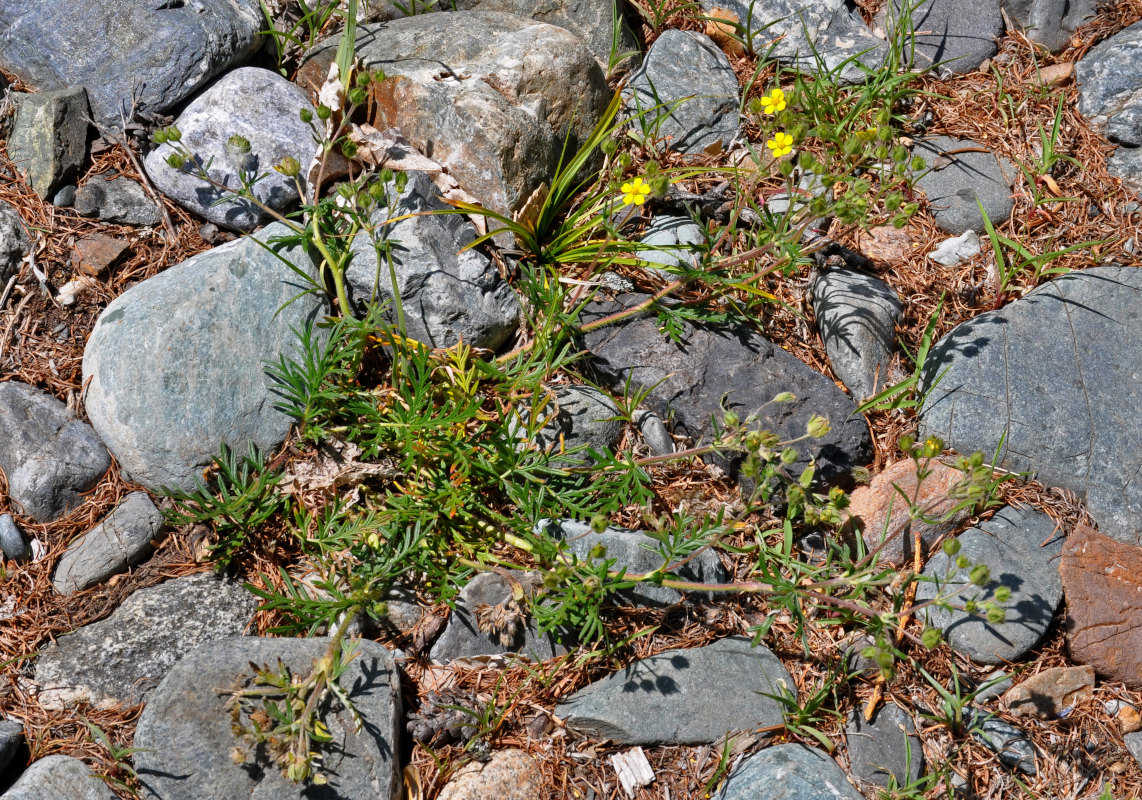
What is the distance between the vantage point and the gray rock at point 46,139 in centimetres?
354

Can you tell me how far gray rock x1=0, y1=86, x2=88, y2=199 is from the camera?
3545 mm

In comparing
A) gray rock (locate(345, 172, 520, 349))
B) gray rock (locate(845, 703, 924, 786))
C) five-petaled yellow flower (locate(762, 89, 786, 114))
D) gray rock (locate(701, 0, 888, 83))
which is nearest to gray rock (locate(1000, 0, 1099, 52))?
gray rock (locate(701, 0, 888, 83))

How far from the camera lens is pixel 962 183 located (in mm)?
3990

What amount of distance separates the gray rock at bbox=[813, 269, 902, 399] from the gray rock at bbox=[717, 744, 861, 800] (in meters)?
1.49

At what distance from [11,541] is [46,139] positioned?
1718 millimetres

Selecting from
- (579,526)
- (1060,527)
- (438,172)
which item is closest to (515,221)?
(438,172)

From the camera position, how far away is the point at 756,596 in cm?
324

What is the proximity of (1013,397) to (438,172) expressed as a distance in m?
2.65

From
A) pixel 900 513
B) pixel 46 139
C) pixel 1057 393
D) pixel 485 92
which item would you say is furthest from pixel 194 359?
pixel 1057 393

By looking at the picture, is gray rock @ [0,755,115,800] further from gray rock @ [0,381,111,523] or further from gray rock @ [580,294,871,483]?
gray rock @ [580,294,871,483]

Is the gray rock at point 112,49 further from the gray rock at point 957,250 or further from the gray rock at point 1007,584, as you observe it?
the gray rock at point 1007,584

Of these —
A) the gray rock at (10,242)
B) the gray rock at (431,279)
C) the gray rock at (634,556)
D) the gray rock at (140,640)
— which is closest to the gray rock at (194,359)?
the gray rock at (431,279)

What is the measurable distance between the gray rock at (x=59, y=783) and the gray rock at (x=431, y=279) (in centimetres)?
192

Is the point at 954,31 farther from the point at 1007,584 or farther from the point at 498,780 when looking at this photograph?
the point at 498,780
